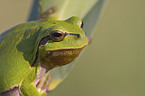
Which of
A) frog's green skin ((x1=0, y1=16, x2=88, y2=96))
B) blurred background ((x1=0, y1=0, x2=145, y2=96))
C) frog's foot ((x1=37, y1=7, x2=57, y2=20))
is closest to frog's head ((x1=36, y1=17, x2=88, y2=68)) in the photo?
frog's green skin ((x1=0, y1=16, x2=88, y2=96))

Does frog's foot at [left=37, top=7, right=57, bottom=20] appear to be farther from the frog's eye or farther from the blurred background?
the blurred background

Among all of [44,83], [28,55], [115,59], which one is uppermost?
[28,55]

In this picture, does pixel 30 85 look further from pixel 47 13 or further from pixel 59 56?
pixel 47 13

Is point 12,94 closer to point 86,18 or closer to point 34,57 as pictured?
point 34,57

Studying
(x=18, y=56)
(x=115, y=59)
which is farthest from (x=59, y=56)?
(x=115, y=59)

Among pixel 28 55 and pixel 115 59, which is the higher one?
pixel 28 55

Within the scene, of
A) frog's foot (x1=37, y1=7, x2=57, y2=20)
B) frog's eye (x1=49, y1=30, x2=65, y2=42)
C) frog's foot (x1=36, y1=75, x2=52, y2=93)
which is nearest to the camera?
frog's eye (x1=49, y1=30, x2=65, y2=42)

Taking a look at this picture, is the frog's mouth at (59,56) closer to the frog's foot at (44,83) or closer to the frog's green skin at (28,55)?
the frog's green skin at (28,55)
